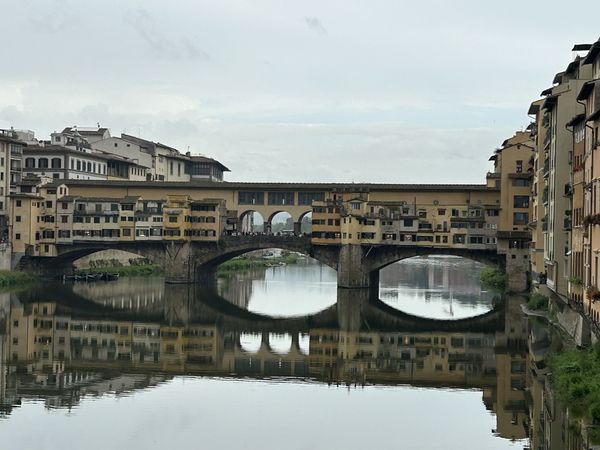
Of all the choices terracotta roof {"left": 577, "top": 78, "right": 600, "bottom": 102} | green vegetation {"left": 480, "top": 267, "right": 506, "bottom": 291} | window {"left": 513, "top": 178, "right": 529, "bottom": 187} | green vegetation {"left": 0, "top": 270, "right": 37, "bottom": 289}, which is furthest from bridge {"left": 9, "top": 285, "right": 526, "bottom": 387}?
green vegetation {"left": 480, "top": 267, "right": 506, "bottom": 291}

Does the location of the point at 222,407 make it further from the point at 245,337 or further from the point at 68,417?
the point at 245,337

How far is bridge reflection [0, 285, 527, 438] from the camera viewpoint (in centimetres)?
3020

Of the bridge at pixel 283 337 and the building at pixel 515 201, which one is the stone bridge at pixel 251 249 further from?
the bridge at pixel 283 337

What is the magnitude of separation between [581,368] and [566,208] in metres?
13.8

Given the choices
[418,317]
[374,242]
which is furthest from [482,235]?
[418,317]

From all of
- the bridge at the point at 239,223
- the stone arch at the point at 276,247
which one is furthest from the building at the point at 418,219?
the stone arch at the point at 276,247

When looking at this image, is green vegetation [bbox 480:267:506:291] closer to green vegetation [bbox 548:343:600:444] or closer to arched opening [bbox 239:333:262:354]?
arched opening [bbox 239:333:262:354]

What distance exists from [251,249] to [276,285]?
24.1 feet

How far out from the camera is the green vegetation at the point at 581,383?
21.5 meters

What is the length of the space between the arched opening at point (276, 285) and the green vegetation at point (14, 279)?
1279 centimetres

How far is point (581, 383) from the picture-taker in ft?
77.9

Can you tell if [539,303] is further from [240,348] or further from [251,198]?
[251,198]

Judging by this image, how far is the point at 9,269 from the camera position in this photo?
211 ft

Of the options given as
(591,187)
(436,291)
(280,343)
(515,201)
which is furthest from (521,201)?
(591,187)
